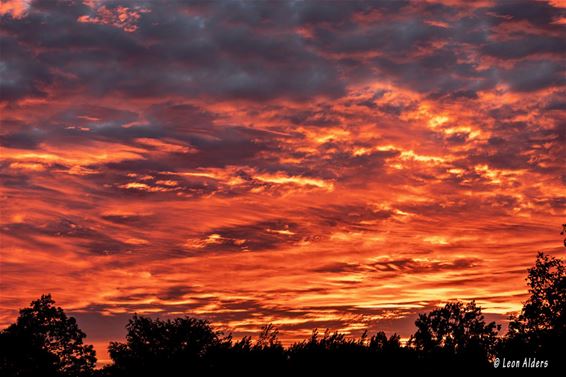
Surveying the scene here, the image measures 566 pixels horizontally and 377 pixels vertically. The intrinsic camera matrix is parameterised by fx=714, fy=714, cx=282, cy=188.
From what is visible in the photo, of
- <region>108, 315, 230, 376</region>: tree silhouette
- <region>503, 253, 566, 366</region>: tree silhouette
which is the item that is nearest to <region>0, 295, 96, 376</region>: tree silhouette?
<region>108, 315, 230, 376</region>: tree silhouette

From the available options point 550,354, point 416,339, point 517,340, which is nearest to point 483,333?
point 416,339

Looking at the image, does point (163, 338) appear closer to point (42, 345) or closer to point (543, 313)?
point (42, 345)


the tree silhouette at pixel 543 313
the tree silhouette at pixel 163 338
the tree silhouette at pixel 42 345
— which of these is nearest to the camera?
the tree silhouette at pixel 543 313

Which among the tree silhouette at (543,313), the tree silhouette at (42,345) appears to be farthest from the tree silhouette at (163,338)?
the tree silhouette at (543,313)

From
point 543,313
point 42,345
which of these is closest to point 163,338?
point 42,345

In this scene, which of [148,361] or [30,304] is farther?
[30,304]

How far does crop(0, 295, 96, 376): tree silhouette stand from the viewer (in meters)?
75.9

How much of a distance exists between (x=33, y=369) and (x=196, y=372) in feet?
119

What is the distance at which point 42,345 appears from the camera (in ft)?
250

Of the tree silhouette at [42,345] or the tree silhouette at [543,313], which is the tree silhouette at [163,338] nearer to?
the tree silhouette at [42,345]

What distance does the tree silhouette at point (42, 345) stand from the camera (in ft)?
249

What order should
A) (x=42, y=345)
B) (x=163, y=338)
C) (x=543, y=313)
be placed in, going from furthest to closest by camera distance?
(x=163, y=338) < (x=42, y=345) < (x=543, y=313)

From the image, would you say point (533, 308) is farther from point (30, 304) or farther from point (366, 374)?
point (30, 304)

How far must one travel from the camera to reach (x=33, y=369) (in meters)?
76.1
